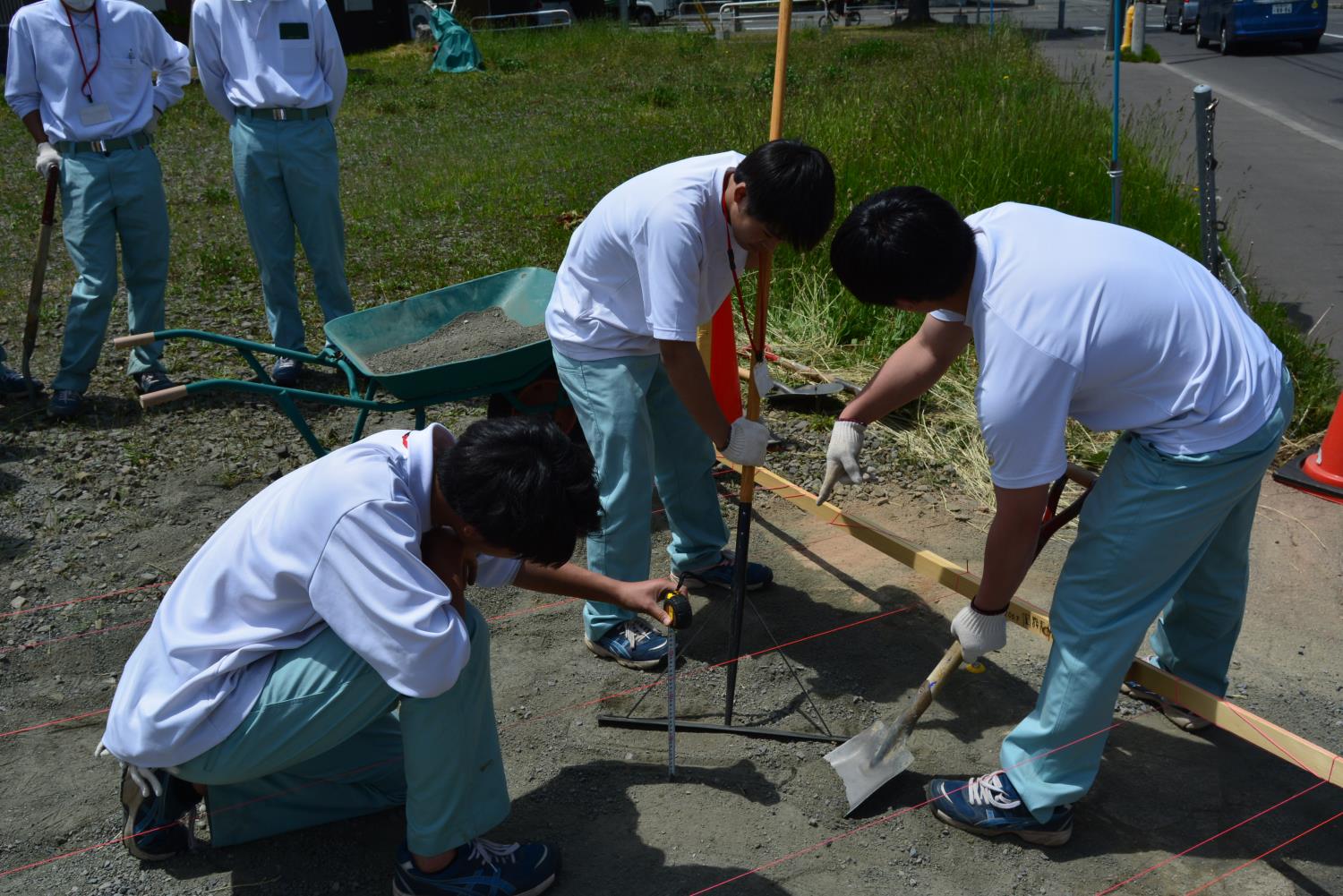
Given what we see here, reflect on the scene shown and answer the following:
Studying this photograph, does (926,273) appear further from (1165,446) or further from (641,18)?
(641,18)

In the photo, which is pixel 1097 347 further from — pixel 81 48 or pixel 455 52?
pixel 455 52

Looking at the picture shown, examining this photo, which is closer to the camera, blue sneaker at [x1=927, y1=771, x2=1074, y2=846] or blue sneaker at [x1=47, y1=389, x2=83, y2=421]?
blue sneaker at [x1=927, y1=771, x2=1074, y2=846]

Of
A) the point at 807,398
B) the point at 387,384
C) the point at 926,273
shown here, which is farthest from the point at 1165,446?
the point at 807,398

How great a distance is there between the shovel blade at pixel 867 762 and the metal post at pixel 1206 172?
319 cm

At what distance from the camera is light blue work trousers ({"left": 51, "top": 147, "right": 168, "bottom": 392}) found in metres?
4.98

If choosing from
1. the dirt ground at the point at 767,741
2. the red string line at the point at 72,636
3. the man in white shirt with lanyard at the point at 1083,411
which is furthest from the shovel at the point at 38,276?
the man in white shirt with lanyard at the point at 1083,411

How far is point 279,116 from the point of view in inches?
203

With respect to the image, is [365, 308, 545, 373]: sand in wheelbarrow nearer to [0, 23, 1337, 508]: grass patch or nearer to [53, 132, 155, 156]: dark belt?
[0, 23, 1337, 508]: grass patch

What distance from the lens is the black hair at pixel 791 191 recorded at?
8.35ft

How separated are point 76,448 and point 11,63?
1.82m

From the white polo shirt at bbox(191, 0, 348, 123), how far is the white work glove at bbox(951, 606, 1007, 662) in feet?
13.4

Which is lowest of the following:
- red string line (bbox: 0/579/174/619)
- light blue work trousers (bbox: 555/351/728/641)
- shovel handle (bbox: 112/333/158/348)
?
red string line (bbox: 0/579/174/619)

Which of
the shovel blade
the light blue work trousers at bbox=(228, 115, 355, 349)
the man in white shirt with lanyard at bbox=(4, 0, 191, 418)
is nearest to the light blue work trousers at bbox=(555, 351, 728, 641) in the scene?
the shovel blade

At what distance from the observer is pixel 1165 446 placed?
91.6 inches
